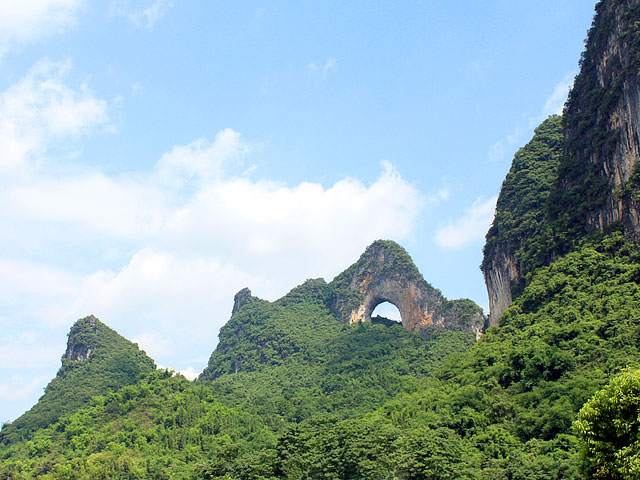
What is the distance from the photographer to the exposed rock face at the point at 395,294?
2479 inches

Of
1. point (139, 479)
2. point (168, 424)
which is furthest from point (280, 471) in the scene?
point (168, 424)

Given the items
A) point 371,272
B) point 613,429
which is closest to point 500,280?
point 371,272

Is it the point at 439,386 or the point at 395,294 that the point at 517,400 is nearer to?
the point at 439,386

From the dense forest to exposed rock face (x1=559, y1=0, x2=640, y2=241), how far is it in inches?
6.1

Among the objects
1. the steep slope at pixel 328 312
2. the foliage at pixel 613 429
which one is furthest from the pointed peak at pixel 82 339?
the foliage at pixel 613 429

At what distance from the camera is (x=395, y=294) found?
221 ft

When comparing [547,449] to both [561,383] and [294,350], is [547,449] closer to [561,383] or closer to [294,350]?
[561,383]

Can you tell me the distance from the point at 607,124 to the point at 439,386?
1733cm

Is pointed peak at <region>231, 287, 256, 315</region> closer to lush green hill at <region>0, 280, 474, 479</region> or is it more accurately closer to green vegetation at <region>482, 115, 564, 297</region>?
lush green hill at <region>0, 280, 474, 479</region>

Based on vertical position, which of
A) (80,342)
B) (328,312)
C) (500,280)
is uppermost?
(328,312)

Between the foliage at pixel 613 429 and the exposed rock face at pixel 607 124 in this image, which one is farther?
the exposed rock face at pixel 607 124

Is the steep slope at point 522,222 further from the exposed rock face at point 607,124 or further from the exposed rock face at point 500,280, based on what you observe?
the exposed rock face at point 607,124

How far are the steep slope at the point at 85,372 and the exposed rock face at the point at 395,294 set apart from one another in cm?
2305

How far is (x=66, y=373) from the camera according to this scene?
65.9 metres
